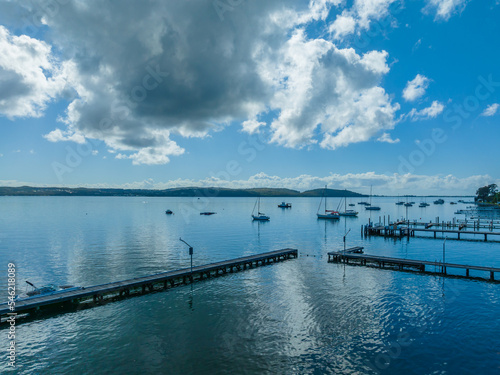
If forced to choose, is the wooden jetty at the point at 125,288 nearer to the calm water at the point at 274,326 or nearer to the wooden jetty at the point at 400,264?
the calm water at the point at 274,326

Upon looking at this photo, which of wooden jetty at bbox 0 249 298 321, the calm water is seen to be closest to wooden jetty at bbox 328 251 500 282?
the calm water

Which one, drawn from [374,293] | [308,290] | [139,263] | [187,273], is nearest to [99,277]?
[139,263]

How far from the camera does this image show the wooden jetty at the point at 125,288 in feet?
87.1

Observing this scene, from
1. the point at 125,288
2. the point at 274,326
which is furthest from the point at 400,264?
the point at 125,288

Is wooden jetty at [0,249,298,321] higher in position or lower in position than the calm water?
higher

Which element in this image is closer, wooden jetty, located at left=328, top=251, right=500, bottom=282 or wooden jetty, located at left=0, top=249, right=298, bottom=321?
wooden jetty, located at left=0, top=249, right=298, bottom=321

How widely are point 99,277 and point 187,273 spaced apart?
12277 millimetres

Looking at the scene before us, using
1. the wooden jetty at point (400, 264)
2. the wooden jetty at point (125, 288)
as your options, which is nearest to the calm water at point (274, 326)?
the wooden jetty at point (125, 288)

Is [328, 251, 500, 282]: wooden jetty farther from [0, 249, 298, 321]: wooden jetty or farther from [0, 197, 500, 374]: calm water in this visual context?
[0, 249, 298, 321]: wooden jetty

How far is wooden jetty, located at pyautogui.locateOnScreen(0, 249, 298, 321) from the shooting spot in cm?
2656

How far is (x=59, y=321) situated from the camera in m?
25.1

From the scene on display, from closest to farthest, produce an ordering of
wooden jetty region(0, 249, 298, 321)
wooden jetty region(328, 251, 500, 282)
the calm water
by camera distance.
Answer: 1. the calm water
2. wooden jetty region(0, 249, 298, 321)
3. wooden jetty region(328, 251, 500, 282)

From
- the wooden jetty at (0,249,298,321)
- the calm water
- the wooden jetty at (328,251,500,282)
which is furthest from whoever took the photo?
the wooden jetty at (328,251,500,282)

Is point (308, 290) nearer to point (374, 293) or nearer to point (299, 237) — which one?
point (374, 293)
